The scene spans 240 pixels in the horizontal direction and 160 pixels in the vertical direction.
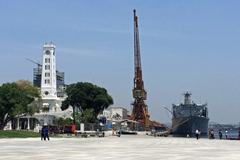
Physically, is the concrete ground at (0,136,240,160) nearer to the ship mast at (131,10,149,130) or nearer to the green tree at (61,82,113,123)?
the green tree at (61,82,113,123)

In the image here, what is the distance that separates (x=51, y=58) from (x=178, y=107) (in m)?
44.5

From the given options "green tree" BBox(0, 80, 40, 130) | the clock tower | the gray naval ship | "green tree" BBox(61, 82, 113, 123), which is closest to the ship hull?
the gray naval ship

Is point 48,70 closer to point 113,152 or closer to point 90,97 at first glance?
point 90,97

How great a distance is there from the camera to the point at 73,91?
443ft

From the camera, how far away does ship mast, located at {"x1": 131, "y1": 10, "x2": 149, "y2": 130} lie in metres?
167

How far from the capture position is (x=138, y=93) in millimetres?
166625

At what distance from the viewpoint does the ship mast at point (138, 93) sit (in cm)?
16675

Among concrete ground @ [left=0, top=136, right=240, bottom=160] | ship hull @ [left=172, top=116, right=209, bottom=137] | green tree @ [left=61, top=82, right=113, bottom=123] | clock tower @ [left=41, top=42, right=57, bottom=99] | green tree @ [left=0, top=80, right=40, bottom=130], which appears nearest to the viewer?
concrete ground @ [left=0, top=136, right=240, bottom=160]

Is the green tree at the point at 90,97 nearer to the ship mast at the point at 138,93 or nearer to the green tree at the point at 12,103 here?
the green tree at the point at 12,103

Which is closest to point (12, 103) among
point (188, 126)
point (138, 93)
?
point (138, 93)

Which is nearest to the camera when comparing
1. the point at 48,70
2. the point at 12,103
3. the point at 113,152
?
the point at 113,152

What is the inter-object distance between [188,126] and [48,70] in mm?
51326

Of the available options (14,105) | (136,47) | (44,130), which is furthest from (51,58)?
(44,130)

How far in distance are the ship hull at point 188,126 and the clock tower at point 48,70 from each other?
42000 millimetres
